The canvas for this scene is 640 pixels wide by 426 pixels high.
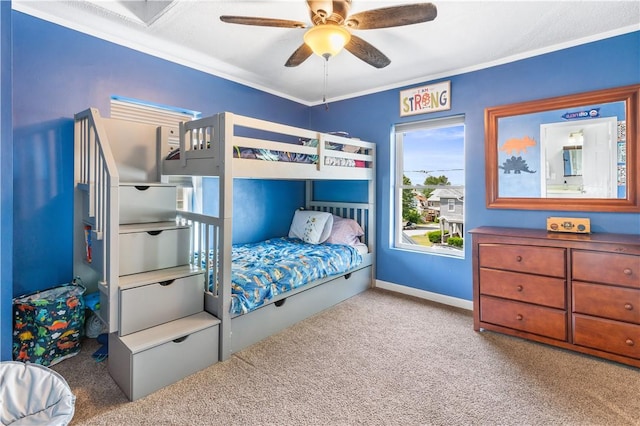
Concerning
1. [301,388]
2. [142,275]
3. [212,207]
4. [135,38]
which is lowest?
[301,388]

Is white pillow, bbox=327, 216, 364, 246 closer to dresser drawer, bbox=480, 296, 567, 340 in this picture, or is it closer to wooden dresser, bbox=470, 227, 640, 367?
wooden dresser, bbox=470, 227, 640, 367

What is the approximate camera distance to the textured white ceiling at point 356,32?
2162 millimetres

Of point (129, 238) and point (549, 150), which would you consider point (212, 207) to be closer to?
point (129, 238)

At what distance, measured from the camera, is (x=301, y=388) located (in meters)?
1.92

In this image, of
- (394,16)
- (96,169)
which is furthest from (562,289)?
(96,169)

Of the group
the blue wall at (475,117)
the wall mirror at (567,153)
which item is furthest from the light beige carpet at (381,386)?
the wall mirror at (567,153)

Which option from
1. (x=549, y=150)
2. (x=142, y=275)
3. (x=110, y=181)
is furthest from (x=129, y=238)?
(x=549, y=150)

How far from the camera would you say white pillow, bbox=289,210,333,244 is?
3.72 metres

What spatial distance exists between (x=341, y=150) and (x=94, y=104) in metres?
2.28

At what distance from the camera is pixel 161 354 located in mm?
1885

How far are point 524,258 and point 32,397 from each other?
3.06 meters

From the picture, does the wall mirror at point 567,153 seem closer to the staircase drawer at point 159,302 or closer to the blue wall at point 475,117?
the blue wall at point 475,117

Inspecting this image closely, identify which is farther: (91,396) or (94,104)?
(94,104)

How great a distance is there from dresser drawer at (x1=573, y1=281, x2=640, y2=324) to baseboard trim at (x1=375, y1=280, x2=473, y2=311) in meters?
1.05
